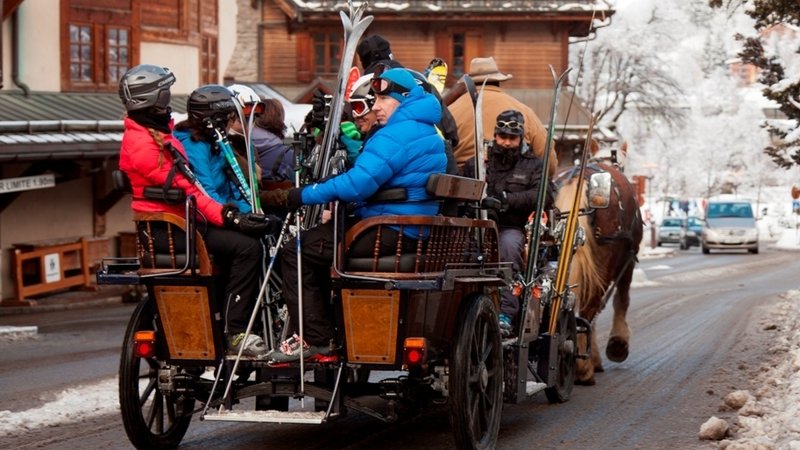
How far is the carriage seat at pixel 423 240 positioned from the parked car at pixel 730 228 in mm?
49849

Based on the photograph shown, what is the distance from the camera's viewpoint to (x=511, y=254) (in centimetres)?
1044

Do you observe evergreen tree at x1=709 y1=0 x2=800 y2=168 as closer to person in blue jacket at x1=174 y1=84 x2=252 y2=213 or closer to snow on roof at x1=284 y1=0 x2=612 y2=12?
person in blue jacket at x1=174 y1=84 x2=252 y2=213

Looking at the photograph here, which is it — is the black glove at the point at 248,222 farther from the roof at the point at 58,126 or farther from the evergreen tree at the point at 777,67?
the roof at the point at 58,126

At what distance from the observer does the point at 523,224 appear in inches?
427

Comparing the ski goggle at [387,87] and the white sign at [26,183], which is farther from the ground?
the ski goggle at [387,87]

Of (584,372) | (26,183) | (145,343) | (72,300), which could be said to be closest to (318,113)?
(145,343)

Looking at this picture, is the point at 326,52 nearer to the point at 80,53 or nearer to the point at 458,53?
the point at 458,53

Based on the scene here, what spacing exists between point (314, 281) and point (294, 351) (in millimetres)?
398

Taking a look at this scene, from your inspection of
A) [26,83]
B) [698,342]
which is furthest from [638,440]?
[26,83]

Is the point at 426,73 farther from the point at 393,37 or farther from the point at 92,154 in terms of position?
the point at 393,37

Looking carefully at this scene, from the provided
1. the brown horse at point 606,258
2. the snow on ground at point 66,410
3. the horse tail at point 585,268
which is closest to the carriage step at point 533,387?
the brown horse at point 606,258

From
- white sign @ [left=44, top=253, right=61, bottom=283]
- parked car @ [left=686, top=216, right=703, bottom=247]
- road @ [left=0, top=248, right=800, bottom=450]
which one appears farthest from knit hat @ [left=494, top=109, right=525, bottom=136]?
parked car @ [left=686, top=216, right=703, bottom=247]

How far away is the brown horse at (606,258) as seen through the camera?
493 inches

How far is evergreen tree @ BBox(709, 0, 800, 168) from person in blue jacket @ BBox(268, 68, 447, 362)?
823 centimetres
